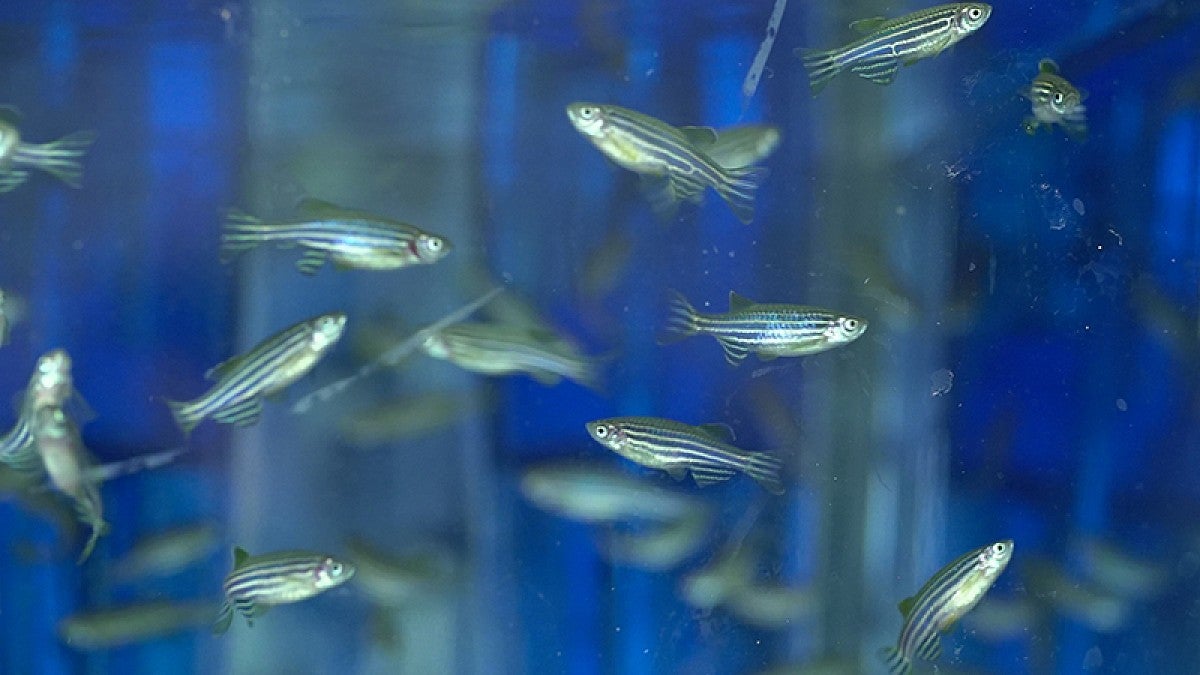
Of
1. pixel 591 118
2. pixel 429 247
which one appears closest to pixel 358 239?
pixel 429 247

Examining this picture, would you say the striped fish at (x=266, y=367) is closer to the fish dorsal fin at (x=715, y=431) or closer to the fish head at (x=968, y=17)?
the fish dorsal fin at (x=715, y=431)

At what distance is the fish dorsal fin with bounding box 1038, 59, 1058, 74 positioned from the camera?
405 centimetres

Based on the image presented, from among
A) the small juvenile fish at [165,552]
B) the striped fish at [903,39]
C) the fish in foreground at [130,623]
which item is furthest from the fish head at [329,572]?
the striped fish at [903,39]

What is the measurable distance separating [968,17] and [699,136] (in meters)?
0.98

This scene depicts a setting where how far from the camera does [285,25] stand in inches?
195

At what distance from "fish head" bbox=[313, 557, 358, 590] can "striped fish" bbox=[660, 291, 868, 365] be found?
1.55 m

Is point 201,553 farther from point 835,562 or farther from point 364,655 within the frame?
point 835,562

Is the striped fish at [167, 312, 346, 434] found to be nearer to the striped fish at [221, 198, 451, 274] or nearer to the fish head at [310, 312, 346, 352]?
the fish head at [310, 312, 346, 352]

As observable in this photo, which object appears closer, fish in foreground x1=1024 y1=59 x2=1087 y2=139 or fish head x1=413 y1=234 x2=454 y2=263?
fish head x1=413 y1=234 x2=454 y2=263

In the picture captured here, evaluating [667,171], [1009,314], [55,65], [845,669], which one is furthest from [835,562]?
[55,65]

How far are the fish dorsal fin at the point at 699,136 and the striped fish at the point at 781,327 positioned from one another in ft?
1.94

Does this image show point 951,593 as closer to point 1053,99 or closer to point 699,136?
point 699,136

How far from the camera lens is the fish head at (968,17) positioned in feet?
10.1

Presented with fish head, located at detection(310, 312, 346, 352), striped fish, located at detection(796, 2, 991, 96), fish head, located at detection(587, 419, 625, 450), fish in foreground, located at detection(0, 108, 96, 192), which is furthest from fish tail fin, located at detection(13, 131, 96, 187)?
striped fish, located at detection(796, 2, 991, 96)
